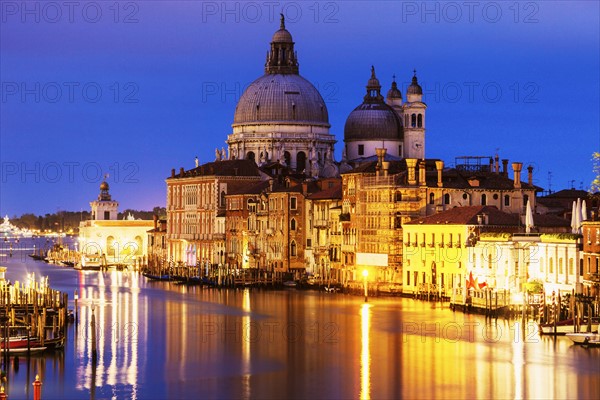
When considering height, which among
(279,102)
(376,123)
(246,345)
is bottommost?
(246,345)

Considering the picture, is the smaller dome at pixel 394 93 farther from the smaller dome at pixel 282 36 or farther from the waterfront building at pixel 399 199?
the waterfront building at pixel 399 199

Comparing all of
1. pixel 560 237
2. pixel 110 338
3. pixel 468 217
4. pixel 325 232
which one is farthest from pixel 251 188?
pixel 110 338

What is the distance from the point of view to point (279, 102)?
307 feet

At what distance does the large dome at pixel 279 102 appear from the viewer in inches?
3681

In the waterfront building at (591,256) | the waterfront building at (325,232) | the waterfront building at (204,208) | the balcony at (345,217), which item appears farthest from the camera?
the waterfront building at (204,208)

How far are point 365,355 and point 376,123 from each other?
46.1 meters

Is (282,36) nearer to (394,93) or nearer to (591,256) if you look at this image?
(394,93)

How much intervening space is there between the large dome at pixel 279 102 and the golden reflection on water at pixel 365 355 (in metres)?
35.0

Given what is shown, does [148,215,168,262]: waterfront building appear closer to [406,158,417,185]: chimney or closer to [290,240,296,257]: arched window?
[290,240,296,257]: arched window

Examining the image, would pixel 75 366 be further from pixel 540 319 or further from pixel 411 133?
pixel 411 133

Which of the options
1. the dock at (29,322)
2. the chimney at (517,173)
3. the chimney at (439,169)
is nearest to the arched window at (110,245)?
the chimney at (517,173)

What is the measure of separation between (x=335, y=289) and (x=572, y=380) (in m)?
29.7

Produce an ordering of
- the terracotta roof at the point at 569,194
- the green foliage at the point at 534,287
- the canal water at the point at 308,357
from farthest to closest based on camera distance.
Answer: the terracotta roof at the point at 569,194
the green foliage at the point at 534,287
the canal water at the point at 308,357

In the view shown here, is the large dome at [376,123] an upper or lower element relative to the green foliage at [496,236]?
upper
